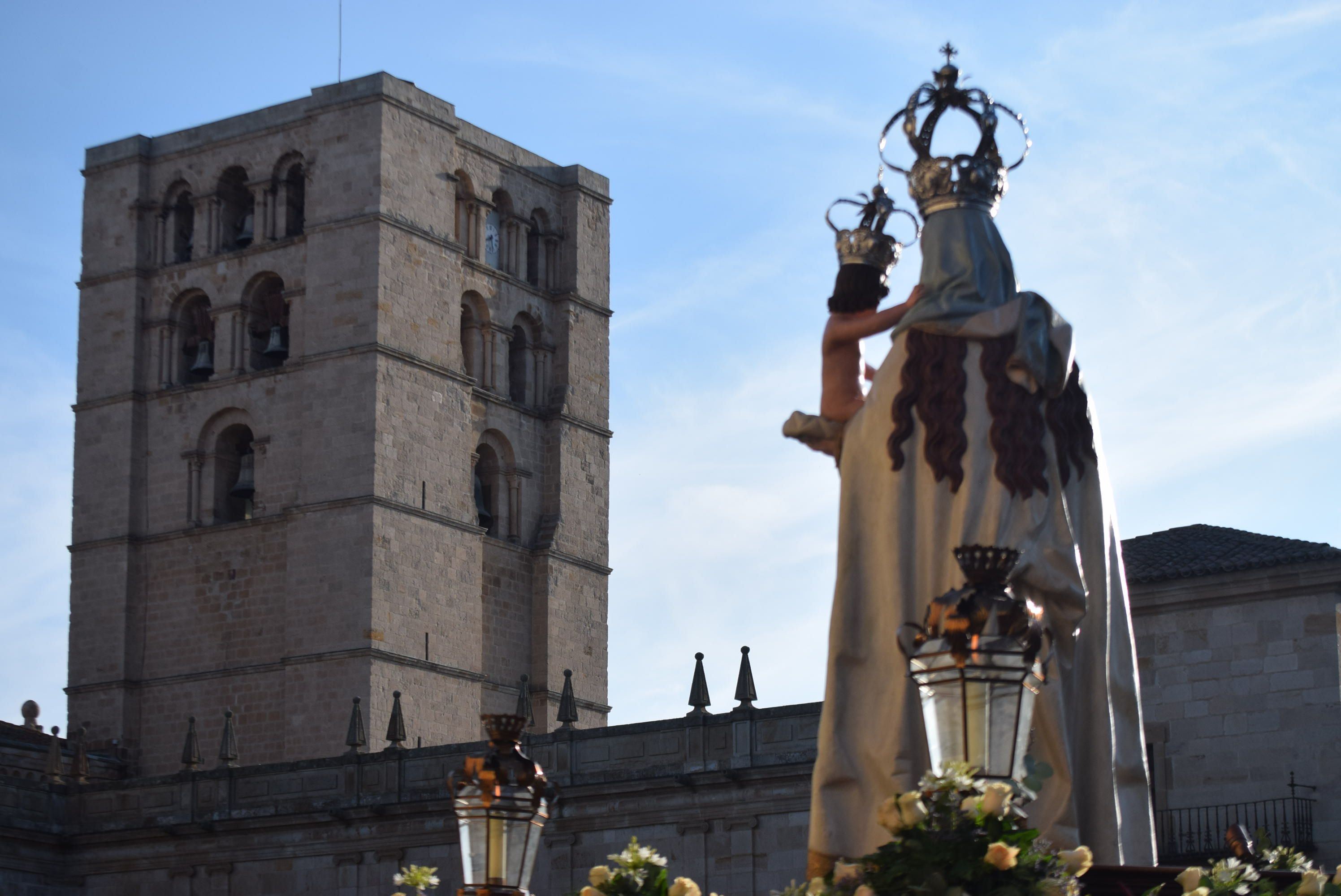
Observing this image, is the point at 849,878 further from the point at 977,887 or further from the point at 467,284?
the point at 467,284

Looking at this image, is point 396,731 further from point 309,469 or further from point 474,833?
point 474,833

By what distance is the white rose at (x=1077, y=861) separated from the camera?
18.7 feet

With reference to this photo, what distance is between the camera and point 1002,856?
5539mm

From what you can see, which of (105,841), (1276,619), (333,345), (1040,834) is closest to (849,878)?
(1040,834)

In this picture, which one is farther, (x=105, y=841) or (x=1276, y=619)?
(x=105, y=841)

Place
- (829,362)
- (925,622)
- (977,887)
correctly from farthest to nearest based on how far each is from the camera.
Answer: (829,362) < (925,622) < (977,887)

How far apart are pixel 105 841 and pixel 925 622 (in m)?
31.7

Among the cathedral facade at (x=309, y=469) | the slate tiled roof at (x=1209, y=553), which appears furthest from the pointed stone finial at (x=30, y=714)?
the slate tiled roof at (x=1209, y=553)

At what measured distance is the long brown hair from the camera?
23.8 ft

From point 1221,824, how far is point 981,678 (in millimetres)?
21879

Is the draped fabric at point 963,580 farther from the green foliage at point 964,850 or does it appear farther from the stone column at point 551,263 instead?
the stone column at point 551,263

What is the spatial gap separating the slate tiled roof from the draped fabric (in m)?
19.7

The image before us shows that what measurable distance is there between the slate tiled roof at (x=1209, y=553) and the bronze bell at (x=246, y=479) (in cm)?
2112

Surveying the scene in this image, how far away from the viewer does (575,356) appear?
5012cm
